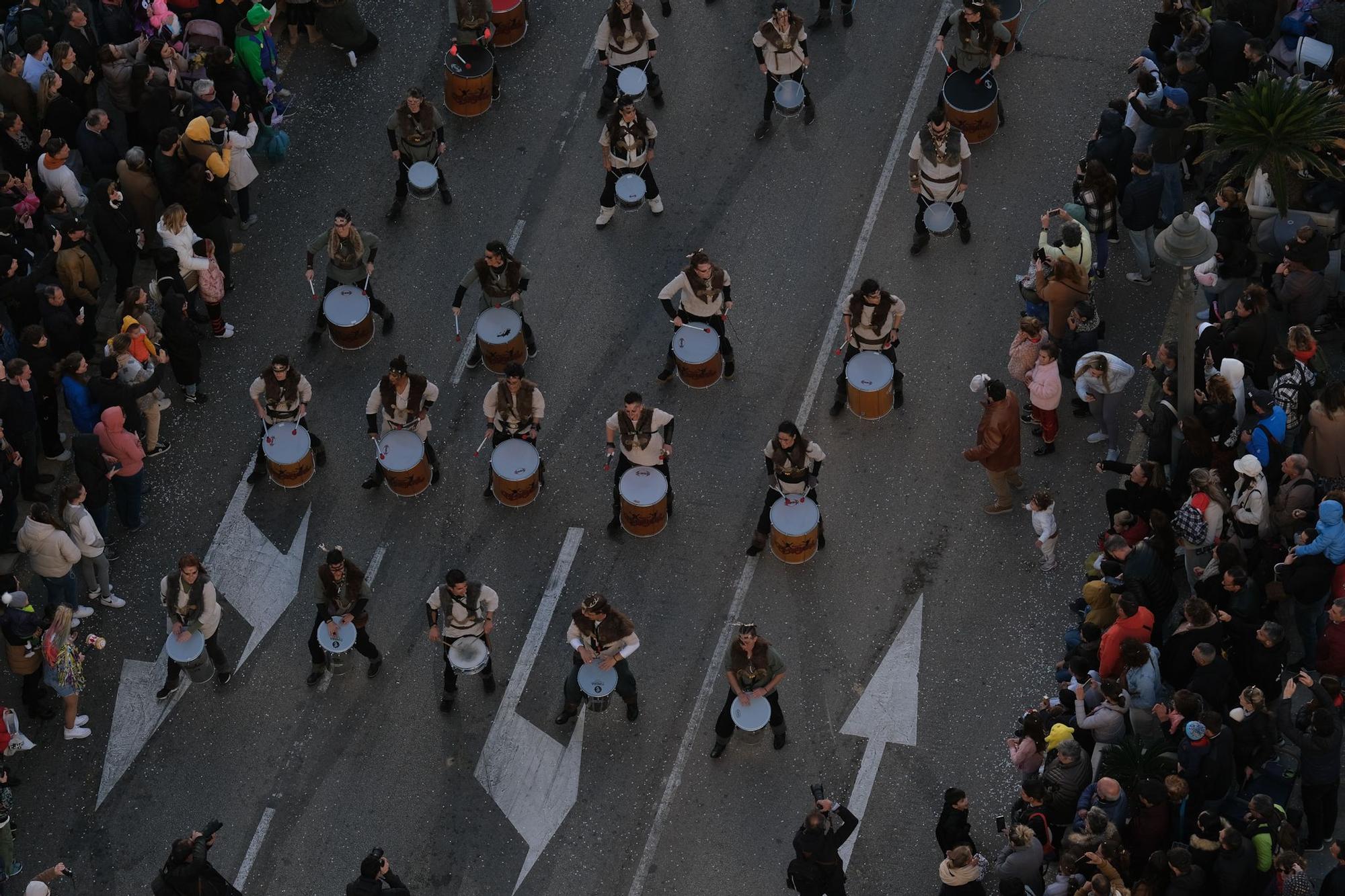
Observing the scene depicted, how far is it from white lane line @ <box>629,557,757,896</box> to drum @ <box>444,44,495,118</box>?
697cm

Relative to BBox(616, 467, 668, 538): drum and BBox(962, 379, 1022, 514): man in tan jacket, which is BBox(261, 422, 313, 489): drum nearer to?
BBox(616, 467, 668, 538): drum

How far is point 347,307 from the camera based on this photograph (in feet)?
82.2

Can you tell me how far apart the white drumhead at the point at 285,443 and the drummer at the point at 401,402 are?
685 mm

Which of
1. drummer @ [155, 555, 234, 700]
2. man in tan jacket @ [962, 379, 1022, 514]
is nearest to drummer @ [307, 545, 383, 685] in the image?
drummer @ [155, 555, 234, 700]

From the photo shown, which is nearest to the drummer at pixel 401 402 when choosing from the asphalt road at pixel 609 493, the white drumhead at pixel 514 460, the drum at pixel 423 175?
the white drumhead at pixel 514 460

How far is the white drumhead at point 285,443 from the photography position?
78.3 feet

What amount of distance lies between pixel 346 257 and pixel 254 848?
6355 millimetres

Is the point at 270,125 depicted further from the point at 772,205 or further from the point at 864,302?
the point at 864,302

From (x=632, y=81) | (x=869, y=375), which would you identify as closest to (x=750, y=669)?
(x=869, y=375)

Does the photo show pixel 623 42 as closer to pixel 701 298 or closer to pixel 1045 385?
pixel 701 298

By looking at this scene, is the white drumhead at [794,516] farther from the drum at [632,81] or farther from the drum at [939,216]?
the drum at [632,81]

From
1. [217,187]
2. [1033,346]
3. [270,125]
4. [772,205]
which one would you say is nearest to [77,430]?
[217,187]

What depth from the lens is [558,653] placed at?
23078 mm

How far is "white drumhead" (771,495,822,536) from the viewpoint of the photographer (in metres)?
23.0
